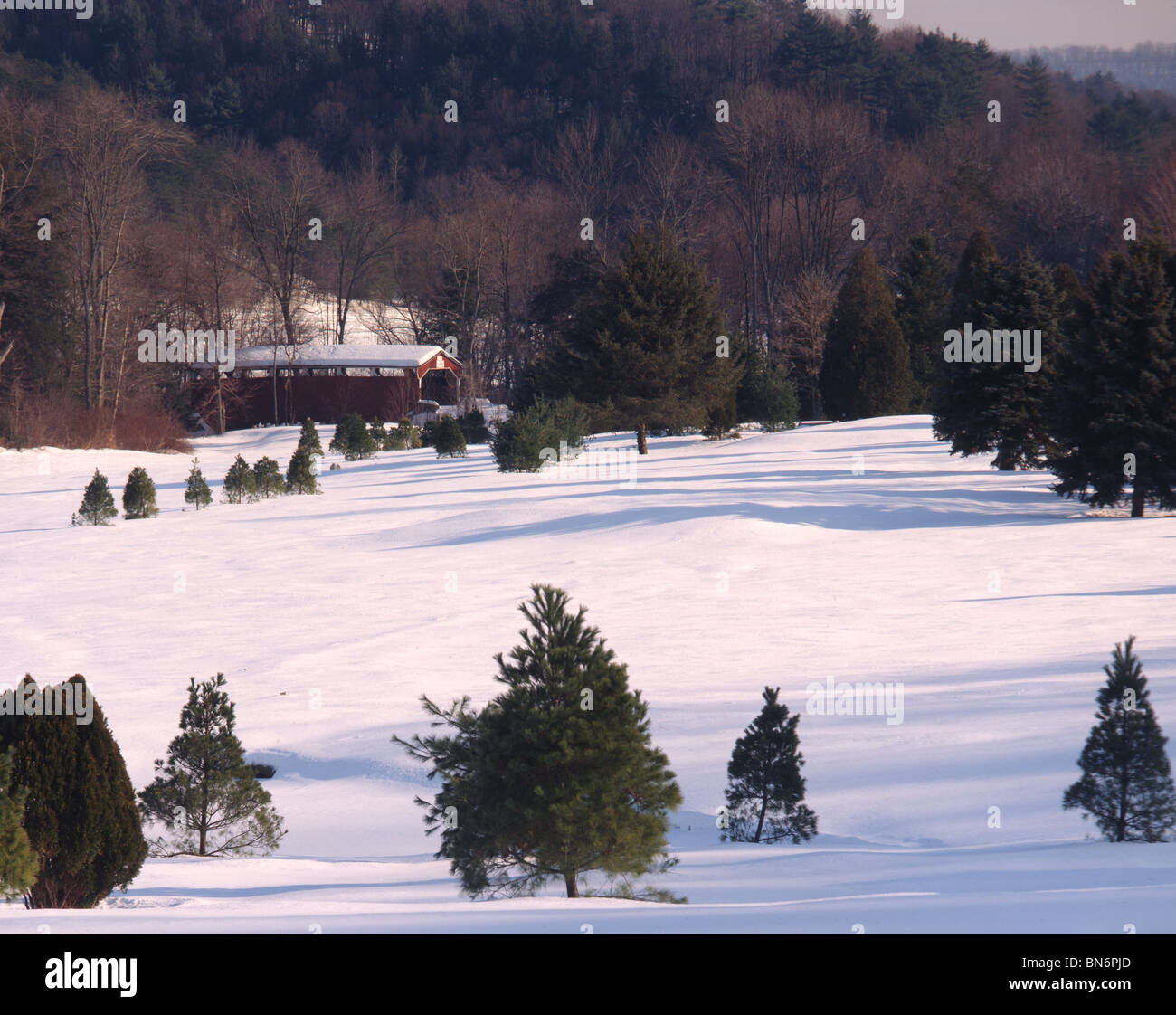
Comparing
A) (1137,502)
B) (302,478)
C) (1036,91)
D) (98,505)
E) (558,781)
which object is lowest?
(558,781)

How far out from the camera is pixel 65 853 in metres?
6.98

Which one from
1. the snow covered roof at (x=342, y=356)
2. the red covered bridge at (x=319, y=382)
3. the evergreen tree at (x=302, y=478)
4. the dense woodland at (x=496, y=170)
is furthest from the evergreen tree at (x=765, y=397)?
the snow covered roof at (x=342, y=356)

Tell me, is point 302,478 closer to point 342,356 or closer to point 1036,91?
point 342,356

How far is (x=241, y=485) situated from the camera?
26656 millimetres

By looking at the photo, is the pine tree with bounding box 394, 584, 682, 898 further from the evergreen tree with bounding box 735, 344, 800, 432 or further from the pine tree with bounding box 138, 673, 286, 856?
the evergreen tree with bounding box 735, 344, 800, 432

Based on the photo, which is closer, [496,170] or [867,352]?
[867,352]

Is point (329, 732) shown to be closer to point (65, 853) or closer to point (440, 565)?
point (65, 853)

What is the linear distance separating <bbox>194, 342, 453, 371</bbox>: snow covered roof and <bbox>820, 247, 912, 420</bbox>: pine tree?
2283 cm

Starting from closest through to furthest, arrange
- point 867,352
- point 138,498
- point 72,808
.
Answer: point 72,808, point 138,498, point 867,352

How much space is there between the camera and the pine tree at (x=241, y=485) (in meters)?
26.6

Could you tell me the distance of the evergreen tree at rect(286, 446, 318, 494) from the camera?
88.8ft

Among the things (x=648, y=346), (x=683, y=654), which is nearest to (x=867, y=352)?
(x=648, y=346)

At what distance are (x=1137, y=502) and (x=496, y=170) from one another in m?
80.9
